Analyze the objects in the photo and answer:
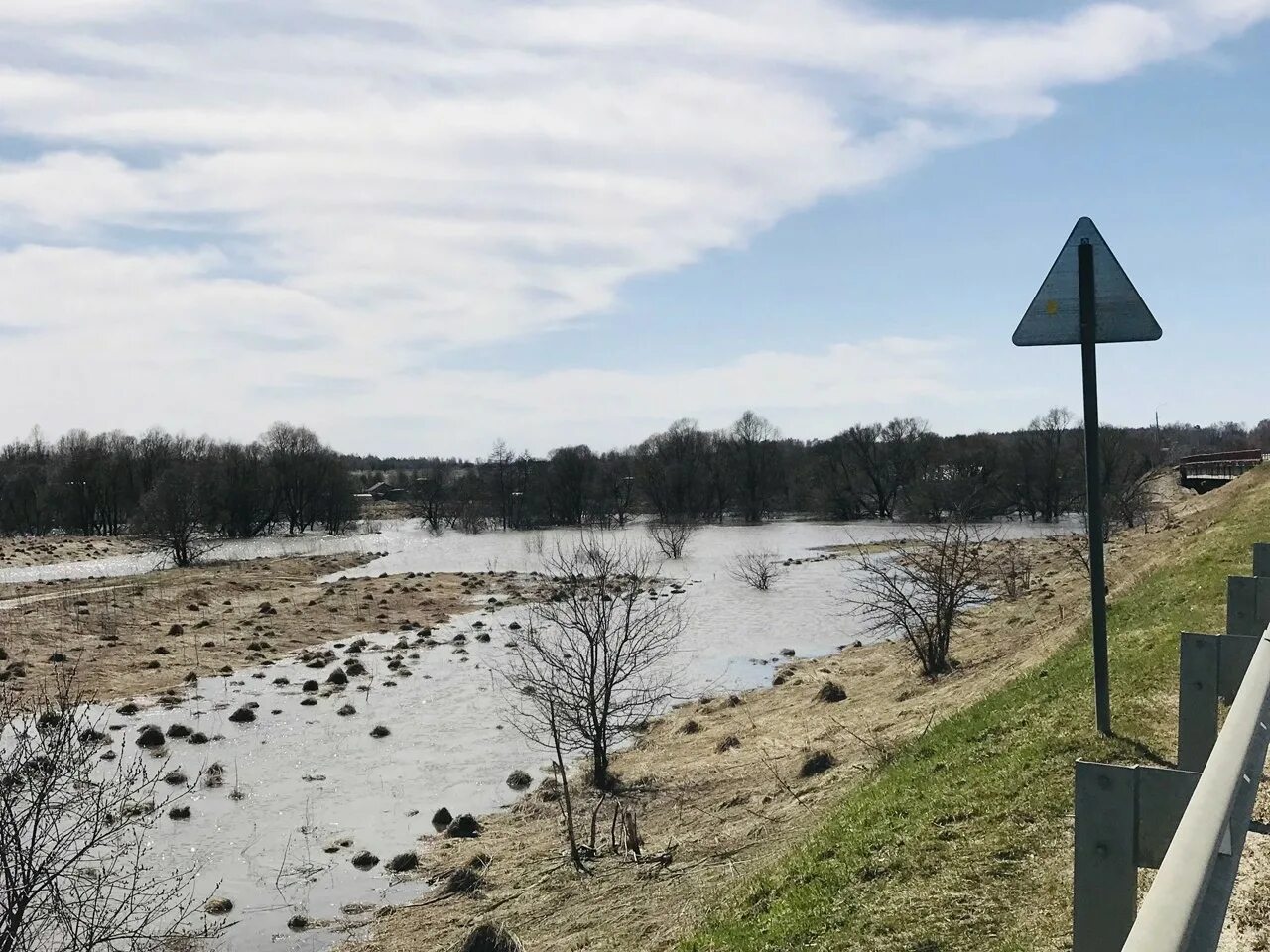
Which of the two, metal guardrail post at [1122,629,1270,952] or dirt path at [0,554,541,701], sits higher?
metal guardrail post at [1122,629,1270,952]

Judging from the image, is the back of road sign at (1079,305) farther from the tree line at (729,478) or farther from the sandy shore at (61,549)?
the tree line at (729,478)

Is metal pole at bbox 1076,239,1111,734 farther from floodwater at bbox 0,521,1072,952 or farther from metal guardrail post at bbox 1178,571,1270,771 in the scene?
floodwater at bbox 0,521,1072,952

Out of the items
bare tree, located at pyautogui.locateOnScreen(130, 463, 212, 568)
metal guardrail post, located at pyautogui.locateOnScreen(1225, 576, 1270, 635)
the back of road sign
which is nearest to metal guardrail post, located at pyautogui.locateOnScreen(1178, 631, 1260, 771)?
metal guardrail post, located at pyautogui.locateOnScreen(1225, 576, 1270, 635)

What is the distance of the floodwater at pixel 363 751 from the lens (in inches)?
516

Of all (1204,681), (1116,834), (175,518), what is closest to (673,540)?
(175,518)

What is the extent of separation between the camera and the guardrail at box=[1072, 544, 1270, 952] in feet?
5.90

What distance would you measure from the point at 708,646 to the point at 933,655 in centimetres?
1140

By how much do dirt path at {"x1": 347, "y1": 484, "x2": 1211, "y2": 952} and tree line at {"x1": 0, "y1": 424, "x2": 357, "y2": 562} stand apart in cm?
7216

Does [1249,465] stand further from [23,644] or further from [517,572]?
[23,644]

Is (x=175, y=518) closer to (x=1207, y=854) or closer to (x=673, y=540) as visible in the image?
(x=673, y=540)

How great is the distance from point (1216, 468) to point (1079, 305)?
44.3 metres

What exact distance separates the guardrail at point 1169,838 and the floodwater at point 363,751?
34.1 feet

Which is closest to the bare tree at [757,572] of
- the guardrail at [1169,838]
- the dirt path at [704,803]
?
the dirt path at [704,803]

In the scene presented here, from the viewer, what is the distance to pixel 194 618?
121 feet
